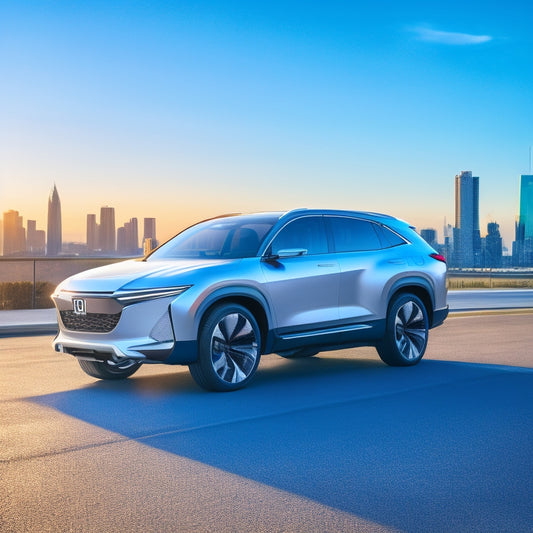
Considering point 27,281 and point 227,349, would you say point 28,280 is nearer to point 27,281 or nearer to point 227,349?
point 27,281

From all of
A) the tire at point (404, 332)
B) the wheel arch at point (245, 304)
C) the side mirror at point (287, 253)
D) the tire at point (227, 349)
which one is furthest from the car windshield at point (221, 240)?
the tire at point (404, 332)

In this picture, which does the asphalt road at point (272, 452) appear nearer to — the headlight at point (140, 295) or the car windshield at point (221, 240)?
the headlight at point (140, 295)

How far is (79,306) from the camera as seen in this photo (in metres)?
8.76

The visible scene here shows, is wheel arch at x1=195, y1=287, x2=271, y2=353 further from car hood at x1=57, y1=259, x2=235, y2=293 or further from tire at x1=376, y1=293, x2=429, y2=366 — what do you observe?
tire at x1=376, y1=293, x2=429, y2=366

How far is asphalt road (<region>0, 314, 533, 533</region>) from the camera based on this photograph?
15.4 feet

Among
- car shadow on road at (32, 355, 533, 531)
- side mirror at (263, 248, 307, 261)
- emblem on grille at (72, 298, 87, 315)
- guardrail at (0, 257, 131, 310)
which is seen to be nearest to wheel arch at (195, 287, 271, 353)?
side mirror at (263, 248, 307, 261)

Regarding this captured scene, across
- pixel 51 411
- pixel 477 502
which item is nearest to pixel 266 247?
pixel 51 411

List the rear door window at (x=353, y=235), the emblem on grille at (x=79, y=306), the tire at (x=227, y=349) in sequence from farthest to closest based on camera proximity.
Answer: the rear door window at (x=353, y=235) → the emblem on grille at (x=79, y=306) → the tire at (x=227, y=349)

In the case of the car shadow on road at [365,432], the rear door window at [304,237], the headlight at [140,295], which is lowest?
the car shadow on road at [365,432]

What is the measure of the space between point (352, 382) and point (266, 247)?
1.89m

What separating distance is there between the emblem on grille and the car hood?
11cm

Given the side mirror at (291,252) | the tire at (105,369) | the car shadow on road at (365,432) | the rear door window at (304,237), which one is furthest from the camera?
the tire at (105,369)

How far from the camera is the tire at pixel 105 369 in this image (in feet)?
32.1

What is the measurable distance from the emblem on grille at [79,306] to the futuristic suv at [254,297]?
0.5 inches
